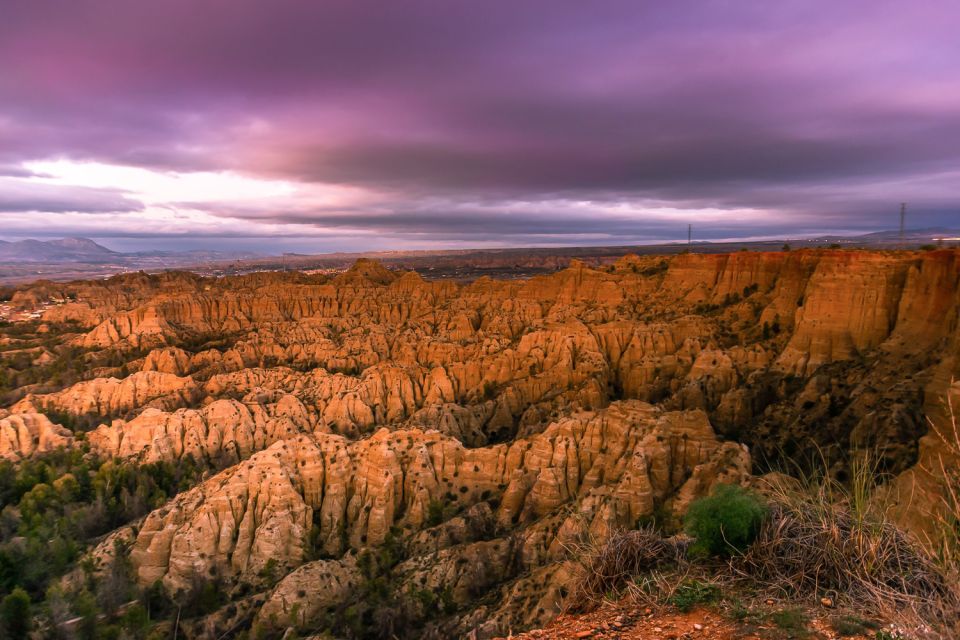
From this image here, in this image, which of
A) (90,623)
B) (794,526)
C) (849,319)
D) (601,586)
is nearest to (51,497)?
(90,623)

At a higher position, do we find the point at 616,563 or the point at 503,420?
the point at 616,563

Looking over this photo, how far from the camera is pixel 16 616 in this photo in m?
20.1

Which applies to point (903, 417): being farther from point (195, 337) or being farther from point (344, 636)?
point (195, 337)

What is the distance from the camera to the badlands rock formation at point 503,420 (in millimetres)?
21469

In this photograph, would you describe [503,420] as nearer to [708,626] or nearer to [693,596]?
[693,596]

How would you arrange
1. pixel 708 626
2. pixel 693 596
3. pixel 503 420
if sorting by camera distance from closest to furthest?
pixel 708 626 < pixel 693 596 < pixel 503 420

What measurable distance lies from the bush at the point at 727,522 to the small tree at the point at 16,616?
25634mm

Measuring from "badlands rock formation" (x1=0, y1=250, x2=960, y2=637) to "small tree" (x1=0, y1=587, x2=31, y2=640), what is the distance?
13.5 feet

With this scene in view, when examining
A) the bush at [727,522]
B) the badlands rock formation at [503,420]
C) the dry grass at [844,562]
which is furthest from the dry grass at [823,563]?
the badlands rock formation at [503,420]

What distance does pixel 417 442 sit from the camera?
29.4 m

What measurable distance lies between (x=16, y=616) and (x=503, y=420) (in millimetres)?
32241

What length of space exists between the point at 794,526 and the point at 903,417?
25479 millimetres

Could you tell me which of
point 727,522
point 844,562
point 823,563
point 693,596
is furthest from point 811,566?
point 693,596

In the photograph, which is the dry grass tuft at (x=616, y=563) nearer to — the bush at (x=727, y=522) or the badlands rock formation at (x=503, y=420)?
the bush at (x=727, y=522)
